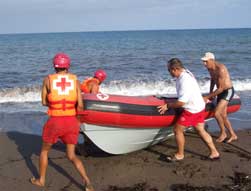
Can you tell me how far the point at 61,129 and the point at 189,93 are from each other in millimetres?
1790

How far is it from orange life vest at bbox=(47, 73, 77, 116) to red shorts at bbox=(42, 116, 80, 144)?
66mm

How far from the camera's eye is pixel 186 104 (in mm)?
5035

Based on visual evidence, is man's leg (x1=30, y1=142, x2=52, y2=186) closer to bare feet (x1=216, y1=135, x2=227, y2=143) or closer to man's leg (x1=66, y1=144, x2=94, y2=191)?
man's leg (x1=66, y1=144, x2=94, y2=191)

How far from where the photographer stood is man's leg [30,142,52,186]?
14.0 feet

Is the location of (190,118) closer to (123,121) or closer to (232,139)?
(123,121)

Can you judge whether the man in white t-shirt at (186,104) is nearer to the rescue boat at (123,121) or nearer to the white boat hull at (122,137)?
the rescue boat at (123,121)

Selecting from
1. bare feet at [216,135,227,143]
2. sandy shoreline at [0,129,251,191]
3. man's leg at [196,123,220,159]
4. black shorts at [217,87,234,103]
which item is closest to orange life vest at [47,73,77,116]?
sandy shoreline at [0,129,251,191]

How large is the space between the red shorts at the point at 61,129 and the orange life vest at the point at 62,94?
0.07m

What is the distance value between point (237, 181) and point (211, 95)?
1673 mm

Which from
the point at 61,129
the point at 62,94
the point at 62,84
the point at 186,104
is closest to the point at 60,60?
the point at 62,84

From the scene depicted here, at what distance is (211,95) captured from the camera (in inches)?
233

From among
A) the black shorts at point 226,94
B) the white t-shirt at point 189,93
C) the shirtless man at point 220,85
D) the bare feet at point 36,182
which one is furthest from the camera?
the black shorts at point 226,94

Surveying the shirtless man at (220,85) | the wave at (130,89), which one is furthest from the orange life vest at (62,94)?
the wave at (130,89)

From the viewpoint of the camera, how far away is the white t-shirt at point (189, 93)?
4.87 metres
